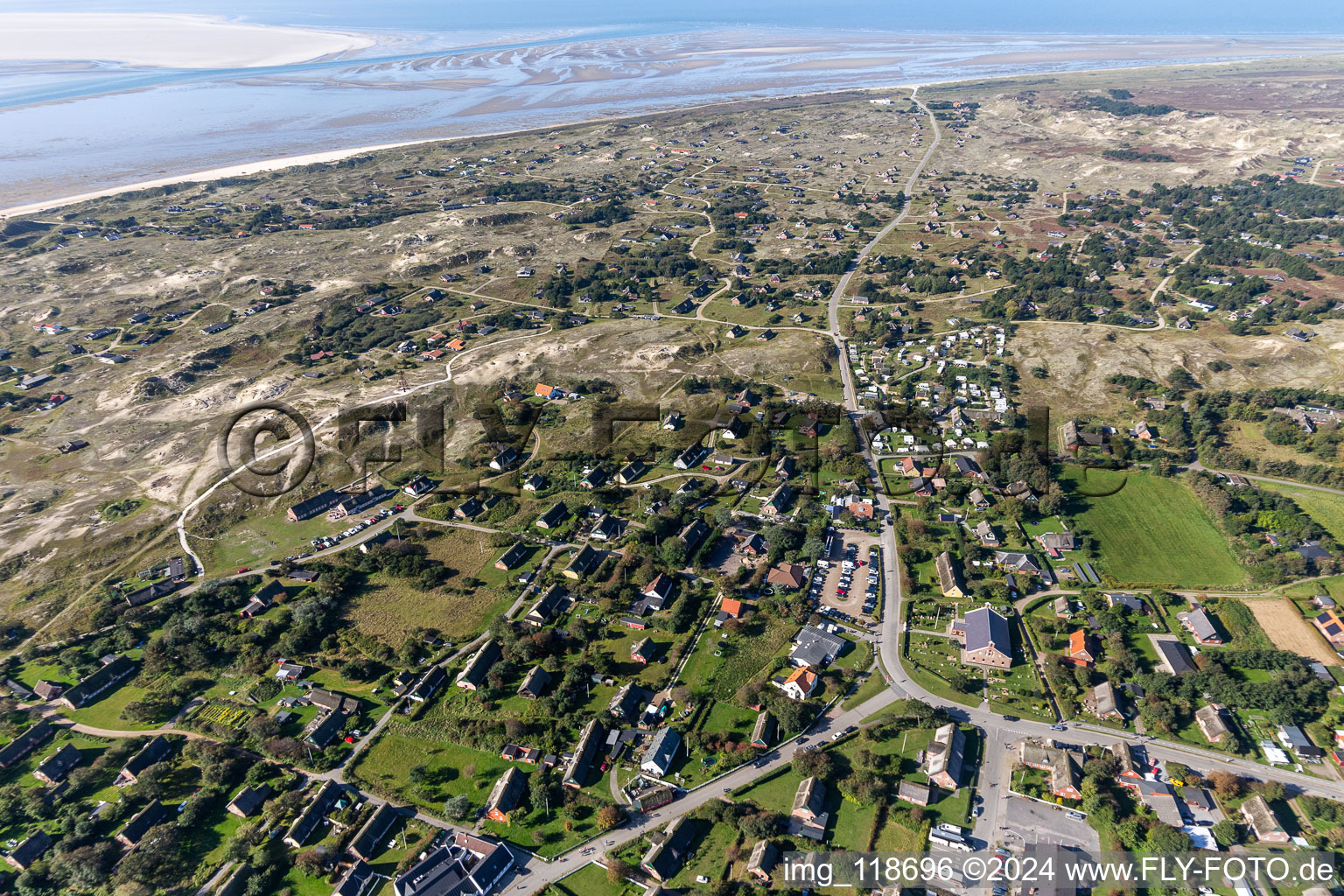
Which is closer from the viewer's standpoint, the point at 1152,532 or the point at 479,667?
the point at 479,667

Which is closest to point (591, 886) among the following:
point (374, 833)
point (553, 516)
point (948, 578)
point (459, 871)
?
point (459, 871)

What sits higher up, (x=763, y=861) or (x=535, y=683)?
(x=535, y=683)

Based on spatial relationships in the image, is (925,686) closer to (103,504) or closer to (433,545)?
Result: (433,545)

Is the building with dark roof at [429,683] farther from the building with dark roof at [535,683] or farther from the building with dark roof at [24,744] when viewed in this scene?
the building with dark roof at [24,744]

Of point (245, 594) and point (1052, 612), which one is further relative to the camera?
point (245, 594)

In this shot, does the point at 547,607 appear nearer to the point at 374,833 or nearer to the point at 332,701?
the point at 332,701

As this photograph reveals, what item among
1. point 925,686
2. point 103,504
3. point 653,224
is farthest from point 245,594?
point 653,224
